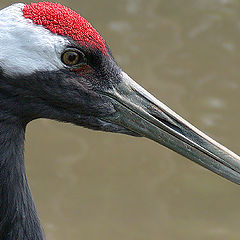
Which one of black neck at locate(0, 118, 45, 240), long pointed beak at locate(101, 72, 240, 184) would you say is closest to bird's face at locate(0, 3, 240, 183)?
long pointed beak at locate(101, 72, 240, 184)

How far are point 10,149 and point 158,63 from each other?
4.07 m

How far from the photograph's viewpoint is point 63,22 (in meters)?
3.62

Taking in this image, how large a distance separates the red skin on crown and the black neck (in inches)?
20.1

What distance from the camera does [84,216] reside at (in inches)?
249

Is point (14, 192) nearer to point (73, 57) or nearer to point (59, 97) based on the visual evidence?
point (59, 97)

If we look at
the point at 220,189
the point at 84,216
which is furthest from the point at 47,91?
the point at 220,189

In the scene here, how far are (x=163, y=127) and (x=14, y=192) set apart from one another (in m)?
0.84

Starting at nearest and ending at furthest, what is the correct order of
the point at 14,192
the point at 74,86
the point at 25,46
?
the point at 25,46 → the point at 74,86 → the point at 14,192

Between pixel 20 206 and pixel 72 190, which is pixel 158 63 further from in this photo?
pixel 20 206

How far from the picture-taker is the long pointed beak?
153 inches

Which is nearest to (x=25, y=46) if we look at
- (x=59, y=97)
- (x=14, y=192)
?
(x=59, y=97)

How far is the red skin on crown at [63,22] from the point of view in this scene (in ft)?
11.8

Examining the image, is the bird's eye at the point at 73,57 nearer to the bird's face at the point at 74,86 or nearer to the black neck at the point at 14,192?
the bird's face at the point at 74,86

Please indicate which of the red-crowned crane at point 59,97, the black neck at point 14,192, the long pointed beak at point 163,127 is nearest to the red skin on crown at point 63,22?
the red-crowned crane at point 59,97
